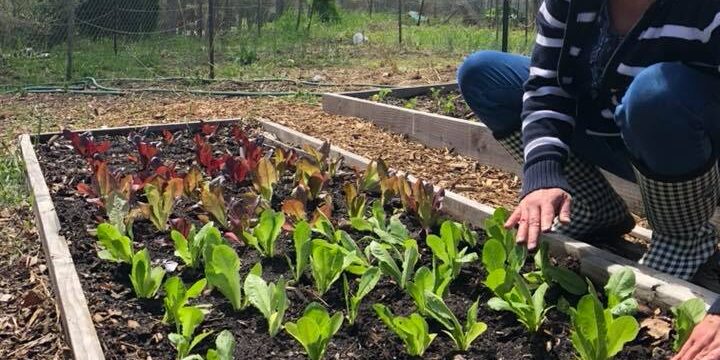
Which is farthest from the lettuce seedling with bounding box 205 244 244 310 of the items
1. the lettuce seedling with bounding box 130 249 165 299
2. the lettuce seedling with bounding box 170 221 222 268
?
the lettuce seedling with bounding box 170 221 222 268

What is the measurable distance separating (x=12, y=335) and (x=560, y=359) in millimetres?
1637

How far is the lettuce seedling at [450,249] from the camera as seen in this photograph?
2.13 m

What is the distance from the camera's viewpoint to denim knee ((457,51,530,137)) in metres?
2.44

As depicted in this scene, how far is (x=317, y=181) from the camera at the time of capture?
292 cm

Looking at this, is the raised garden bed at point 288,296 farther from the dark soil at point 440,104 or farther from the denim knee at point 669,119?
the dark soil at point 440,104

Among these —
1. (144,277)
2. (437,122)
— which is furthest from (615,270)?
(437,122)

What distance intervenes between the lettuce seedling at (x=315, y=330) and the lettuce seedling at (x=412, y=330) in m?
0.12

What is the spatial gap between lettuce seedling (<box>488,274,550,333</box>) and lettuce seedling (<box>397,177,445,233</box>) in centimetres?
69

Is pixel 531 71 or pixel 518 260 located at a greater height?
pixel 531 71

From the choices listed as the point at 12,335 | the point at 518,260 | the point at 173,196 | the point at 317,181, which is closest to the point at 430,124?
the point at 317,181

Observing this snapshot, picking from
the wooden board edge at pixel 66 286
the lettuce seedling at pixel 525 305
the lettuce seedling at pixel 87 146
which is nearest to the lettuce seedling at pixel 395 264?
the lettuce seedling at pixel 525 305

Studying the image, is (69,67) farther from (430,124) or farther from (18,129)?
(430,124)

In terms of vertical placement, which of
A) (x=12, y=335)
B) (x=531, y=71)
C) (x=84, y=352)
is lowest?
(x=12, y=335)

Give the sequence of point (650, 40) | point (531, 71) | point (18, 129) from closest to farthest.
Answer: point (650, 40), point (531, 71), point (18, 129)
